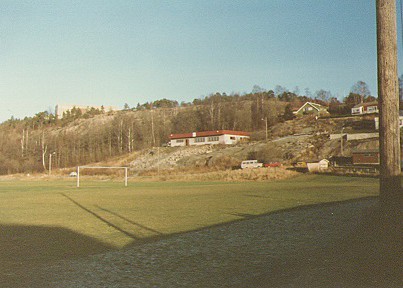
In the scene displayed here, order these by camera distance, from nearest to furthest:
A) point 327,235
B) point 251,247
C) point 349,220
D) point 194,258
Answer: point 194,258, point 251,247, point 327,235, point 349,220

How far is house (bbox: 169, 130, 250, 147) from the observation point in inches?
3898

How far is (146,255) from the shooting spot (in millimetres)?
7797

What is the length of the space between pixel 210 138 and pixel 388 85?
95.0 metres

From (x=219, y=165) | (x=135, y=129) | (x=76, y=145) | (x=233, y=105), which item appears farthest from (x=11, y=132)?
(x=219, y=165)

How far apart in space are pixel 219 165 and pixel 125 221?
6338 cm

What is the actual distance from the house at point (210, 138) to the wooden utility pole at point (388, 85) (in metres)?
91.5

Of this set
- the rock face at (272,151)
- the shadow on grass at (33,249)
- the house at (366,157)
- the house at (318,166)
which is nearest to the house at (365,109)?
the rock face at (272,151)

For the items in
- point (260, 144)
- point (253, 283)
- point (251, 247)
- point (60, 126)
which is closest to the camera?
point (253, 283)

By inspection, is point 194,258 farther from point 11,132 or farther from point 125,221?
point 11,132

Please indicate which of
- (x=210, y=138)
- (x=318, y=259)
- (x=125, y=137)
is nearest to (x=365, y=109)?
(x=210, y=138)

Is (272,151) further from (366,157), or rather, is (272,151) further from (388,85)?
(388,85)

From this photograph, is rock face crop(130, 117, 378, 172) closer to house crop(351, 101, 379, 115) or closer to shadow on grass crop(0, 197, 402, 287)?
house crop(351, 101, 379, 115)

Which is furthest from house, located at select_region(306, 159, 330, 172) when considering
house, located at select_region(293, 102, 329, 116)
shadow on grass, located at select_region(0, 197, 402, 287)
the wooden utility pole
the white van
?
house, located at select_region(293, 102, 329, 116)

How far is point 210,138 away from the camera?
102 m
